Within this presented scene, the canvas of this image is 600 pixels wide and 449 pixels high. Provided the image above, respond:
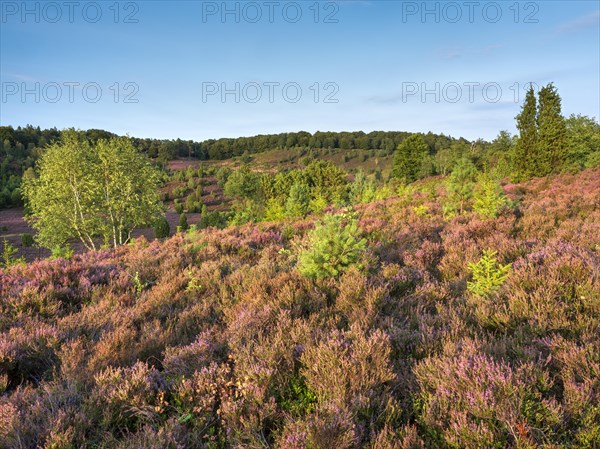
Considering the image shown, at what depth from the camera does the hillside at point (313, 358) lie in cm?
221

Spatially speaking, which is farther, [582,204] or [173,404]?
[582,204]

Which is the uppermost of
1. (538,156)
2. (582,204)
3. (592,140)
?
(592,140)

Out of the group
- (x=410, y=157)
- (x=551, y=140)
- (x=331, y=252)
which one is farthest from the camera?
(x=410, y=157)

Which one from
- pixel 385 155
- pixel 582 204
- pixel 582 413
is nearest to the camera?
pixel 582 413

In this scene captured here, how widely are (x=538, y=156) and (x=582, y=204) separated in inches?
876

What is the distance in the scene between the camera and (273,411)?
2.46m

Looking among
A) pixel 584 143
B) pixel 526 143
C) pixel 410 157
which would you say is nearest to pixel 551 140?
pixel 526 143

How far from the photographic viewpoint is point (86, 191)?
20.4m

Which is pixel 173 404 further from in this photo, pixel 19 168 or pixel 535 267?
pixel 19 168

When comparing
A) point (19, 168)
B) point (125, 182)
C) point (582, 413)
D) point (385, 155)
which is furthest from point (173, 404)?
point (385, 155)

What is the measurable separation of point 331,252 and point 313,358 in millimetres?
2695

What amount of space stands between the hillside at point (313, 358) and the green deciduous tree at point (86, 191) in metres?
15.9

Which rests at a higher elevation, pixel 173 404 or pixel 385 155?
pixel 385 155

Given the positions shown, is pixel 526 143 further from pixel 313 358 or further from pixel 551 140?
pixel 313 358
